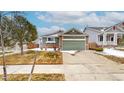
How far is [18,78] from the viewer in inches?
197

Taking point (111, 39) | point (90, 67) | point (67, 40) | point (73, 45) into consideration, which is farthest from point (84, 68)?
point (111, 39)

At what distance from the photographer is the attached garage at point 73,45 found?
5.12 meters

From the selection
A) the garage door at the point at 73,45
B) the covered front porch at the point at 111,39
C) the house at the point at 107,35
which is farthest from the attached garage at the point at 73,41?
the covered front porch at the point at 111,39

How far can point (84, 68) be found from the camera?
16.7 feet

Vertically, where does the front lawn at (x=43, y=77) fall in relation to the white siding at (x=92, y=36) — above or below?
below

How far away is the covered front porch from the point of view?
5094 millimetres

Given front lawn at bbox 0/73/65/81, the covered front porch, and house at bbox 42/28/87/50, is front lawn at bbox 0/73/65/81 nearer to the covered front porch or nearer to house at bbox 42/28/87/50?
house at bbox 42/28/87/50

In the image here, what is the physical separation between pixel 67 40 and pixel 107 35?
1.98 feet

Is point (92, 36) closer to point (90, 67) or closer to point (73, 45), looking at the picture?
point (73, 45)

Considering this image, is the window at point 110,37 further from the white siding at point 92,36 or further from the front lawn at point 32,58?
the front lawn at point 32,58

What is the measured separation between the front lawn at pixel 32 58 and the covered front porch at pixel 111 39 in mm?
663

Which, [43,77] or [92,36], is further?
[92,36]
